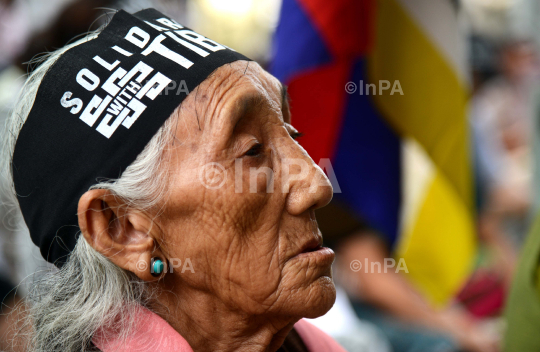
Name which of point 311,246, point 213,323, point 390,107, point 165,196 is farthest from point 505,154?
point 165,196

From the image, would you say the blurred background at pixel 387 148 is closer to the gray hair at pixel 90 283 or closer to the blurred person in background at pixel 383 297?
the blurred person in background at pixel 383 297

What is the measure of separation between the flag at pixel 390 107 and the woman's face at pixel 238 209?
1.73 metres

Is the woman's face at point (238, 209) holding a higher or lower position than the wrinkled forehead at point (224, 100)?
lower

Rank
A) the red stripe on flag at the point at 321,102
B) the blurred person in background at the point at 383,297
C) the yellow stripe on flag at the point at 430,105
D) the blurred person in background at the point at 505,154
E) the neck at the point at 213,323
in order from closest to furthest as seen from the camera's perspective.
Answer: the neck at the point at 213,323 → the red stripe on flag at the point at 321,102 → the yellow stripe on flag at the point at 430,105 → the blurred person in background at the point at 383,297 → the blurred person in background at the point at 505,154

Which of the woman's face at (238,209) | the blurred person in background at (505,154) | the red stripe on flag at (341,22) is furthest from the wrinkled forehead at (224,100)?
the blurred person in background at (505,154)

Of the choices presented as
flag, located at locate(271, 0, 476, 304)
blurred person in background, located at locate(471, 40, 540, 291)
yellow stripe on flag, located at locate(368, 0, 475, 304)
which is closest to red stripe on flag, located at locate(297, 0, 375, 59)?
flag, located at locate(271, 0, 476, 304)

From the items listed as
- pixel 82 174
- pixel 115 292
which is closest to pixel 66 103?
pixel 82 174

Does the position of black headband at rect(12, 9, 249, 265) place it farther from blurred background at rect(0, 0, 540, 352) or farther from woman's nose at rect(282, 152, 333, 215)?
blurred background at rect(0, 0, 540, 352)

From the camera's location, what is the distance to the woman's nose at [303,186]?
1.57 metres

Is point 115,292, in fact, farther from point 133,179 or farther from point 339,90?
point 339,90

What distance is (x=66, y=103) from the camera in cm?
157

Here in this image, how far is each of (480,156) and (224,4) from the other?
6564 mm

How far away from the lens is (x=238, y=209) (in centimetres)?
153

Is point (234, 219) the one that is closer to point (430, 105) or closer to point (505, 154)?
point (430, 105)
